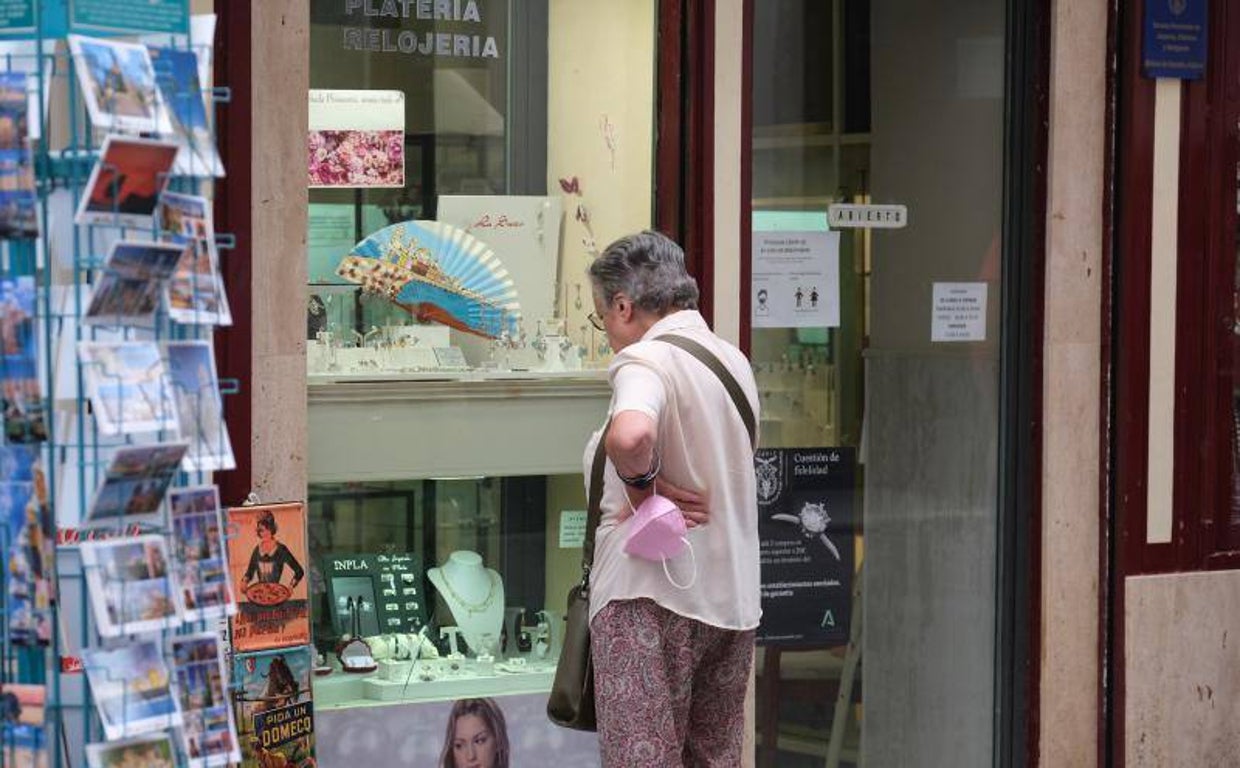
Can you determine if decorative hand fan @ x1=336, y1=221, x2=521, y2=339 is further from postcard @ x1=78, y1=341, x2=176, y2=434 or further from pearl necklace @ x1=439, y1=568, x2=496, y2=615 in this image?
postcard @ x1=78, y1=341, x2=176, y2=434

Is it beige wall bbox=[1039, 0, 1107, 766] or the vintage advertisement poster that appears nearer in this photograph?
the vintage advertisement poster

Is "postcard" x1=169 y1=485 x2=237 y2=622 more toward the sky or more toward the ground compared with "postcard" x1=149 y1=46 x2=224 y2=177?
more toward the ground

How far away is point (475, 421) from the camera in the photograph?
5891 millimetres

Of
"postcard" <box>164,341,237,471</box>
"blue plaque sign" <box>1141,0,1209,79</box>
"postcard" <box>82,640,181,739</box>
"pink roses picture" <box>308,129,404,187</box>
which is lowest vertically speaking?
"postcard" <box>82,640,181,739</box>

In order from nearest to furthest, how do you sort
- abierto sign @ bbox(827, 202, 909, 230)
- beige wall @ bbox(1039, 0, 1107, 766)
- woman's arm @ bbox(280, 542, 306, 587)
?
woman's arm @ bbox(280, 542, 306, 587), abierto sign @ bbox(827, 202, 909, 230), beige wall @ bbox(1039, 0, 1107, 766)

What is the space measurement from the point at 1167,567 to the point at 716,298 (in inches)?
77.4

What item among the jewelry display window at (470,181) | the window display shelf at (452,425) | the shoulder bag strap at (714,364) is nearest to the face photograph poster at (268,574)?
the window display shelf at (452,425)

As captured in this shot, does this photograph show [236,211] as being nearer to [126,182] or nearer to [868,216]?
[126,182]

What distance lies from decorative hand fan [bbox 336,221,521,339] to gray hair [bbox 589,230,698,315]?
3.43 feet

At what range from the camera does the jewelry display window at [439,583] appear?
19.0 ft

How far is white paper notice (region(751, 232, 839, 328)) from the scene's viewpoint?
6438mm

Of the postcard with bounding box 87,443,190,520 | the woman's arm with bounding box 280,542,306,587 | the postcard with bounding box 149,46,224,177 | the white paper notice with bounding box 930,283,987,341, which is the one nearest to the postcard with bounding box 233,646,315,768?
the woman's arm with bounding box 280,542,306,587

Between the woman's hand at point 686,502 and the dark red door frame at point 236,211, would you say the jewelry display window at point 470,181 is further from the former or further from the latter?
the woman's hand at point 686,502

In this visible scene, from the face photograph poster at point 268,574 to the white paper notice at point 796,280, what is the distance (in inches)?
70.3
